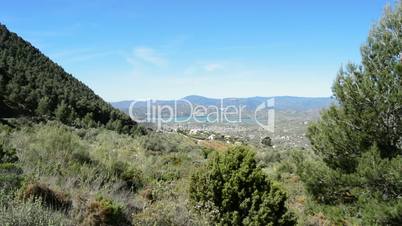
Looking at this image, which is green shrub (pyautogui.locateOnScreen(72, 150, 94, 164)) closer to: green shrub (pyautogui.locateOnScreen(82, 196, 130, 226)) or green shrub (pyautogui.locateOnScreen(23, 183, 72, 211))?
green shrub (pyautogui.locateOnScreen(23, 183, 72, 211))

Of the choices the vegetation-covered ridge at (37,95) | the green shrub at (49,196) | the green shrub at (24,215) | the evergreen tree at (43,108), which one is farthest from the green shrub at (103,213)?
the evergreen tree at (43,108)

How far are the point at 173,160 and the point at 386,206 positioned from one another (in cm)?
1006

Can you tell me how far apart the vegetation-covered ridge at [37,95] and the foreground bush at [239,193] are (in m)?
35.0

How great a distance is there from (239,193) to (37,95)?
45.5 m

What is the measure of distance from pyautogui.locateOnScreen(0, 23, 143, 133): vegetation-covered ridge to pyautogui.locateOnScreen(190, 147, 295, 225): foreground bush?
35016 millimetres

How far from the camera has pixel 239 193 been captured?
7582mm

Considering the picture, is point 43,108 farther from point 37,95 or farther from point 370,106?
point 370,106

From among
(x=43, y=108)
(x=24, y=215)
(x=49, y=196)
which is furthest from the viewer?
(x=43, y=108)

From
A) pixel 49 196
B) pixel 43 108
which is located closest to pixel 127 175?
pixel 49 196

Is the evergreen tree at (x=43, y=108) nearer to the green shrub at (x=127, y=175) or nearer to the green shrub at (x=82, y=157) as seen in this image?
the green shrub at (x=82, y=157)

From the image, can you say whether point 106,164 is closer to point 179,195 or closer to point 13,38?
point 179,195

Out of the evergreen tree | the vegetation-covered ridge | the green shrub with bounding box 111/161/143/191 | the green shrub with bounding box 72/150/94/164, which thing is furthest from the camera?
the evergreen tree

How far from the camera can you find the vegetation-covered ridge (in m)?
45.2

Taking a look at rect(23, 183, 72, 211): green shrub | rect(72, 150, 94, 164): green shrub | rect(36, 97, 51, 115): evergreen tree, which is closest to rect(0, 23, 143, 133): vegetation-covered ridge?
rect(36, 97, 51, 115): evergreen tree
